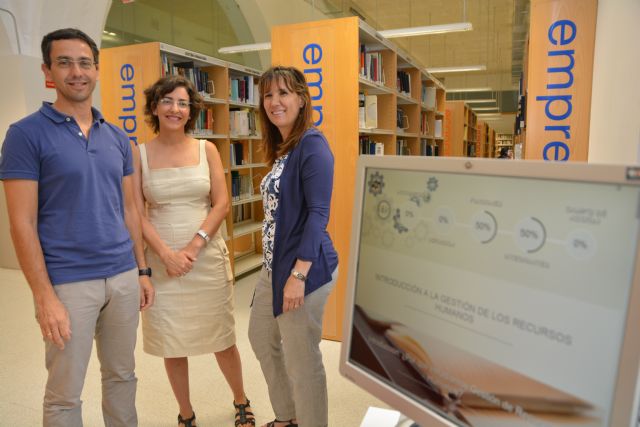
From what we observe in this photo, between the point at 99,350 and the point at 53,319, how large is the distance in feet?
1.23

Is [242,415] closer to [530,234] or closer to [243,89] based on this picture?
[530,234]

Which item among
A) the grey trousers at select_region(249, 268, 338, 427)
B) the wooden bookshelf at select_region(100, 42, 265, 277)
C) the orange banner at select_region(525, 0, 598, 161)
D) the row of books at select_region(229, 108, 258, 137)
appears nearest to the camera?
the grey trousers at select_region(249, 268, 338, 427)

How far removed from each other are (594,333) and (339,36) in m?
3.25

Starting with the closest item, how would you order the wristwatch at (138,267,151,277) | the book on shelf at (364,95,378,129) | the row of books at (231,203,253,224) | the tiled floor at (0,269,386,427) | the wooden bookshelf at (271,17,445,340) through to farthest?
the wristwatch at (138,267,151,277) < the tiled floor at (0,269,386,427) < the wooden bookshelf at (271,17,445,340) < the book on shelf at (364,95,378,129) < the row of books at (231,203,253,224)

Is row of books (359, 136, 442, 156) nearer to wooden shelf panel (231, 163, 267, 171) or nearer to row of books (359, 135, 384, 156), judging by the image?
row of books (359, 135, 384, 156)

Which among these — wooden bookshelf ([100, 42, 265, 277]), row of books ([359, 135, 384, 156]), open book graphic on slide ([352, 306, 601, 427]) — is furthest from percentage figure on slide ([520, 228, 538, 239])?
row of books ([359, 135, 384, 156])

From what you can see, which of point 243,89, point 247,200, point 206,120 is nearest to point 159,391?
point 206,120

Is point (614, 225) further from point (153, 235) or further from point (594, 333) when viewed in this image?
point (153, 235)

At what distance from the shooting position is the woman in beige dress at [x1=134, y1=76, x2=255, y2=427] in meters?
2.33

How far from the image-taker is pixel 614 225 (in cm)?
63

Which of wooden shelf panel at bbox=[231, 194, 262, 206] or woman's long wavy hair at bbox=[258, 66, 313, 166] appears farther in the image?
wooden shelf panel at bbox=[231, 194, 262, 206]

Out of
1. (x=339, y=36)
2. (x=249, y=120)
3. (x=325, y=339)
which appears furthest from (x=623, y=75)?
(x=249, y=120)

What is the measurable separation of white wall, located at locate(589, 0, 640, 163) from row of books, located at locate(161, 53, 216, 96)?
11.7 ft

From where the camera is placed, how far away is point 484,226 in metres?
0.79
